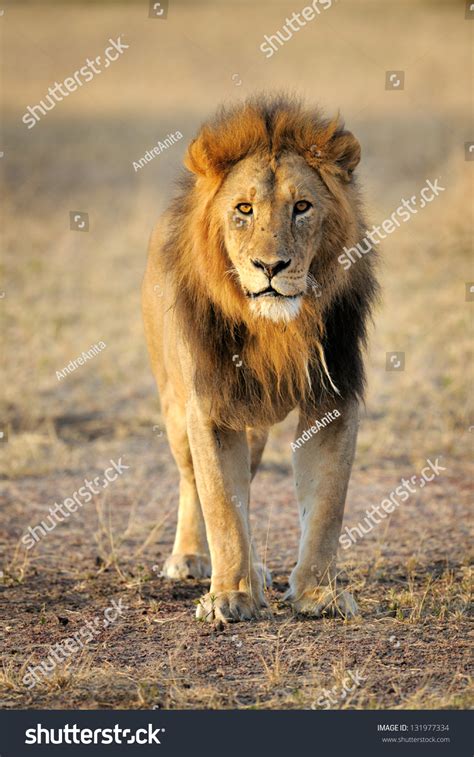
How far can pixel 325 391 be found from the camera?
190 inches

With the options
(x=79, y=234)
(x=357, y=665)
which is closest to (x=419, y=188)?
(x=79, y=234)

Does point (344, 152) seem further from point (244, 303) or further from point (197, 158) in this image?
point (244, 303)

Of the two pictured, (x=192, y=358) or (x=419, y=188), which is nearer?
(x=192, y=358)

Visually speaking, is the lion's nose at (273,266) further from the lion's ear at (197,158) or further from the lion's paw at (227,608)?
the lion's paw at (227,608)

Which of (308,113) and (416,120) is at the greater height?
(416,120)

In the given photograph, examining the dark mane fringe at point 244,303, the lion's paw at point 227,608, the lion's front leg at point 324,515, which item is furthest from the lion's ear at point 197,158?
the lion's paw at point 227,608

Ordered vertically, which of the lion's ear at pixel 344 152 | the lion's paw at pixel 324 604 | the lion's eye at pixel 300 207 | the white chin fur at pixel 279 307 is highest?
the lion's ear at pixel 344 152

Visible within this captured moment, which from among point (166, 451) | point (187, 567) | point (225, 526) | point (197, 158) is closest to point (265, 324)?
point (197, 158)

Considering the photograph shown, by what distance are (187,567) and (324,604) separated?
40.3 inches

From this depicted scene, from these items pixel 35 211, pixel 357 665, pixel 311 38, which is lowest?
pixel 357 665

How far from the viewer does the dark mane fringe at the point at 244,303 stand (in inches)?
182

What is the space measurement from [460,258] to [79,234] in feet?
13.4

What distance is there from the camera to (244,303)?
15.1 ft

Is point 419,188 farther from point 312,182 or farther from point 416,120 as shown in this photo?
point 312,182
